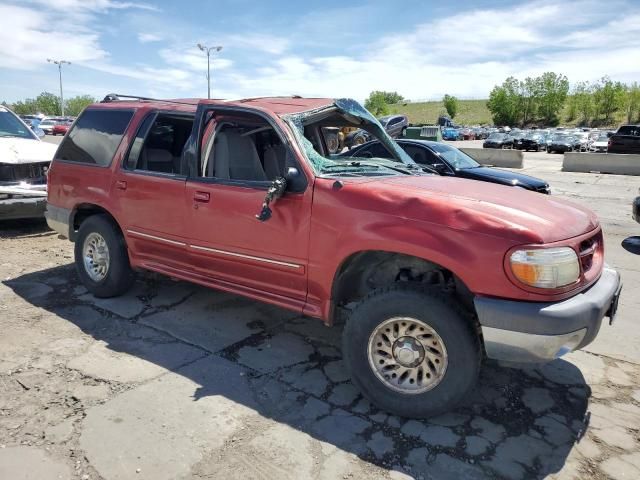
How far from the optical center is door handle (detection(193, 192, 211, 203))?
150 inches

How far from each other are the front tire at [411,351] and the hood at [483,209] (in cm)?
46

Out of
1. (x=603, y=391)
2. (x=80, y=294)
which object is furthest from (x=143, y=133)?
(x=603, y=391)

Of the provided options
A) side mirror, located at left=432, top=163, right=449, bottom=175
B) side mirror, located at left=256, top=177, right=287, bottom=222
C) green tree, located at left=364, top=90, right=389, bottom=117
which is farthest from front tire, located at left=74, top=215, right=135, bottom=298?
green tree, located at left=364, top=90, right=389, bottom=117

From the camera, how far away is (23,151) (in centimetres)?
738

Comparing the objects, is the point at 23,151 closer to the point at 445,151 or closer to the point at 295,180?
the point at 295,180

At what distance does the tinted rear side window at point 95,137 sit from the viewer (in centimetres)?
465

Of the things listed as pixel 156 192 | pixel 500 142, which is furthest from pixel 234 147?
pixel 500 142

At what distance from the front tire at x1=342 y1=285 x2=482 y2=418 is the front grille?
244 inches

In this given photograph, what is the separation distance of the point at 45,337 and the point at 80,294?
3.33 feet

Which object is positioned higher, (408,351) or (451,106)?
(451,106)

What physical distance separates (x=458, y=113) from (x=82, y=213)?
12802 centimetres

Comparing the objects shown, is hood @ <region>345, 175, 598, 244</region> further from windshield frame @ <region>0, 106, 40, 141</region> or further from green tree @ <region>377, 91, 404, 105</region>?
green tree @ <region>377, 91, 404, 105</region>

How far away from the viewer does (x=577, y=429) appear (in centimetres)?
296

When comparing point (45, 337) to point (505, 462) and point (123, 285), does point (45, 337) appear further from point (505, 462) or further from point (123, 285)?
point (505, 462)
